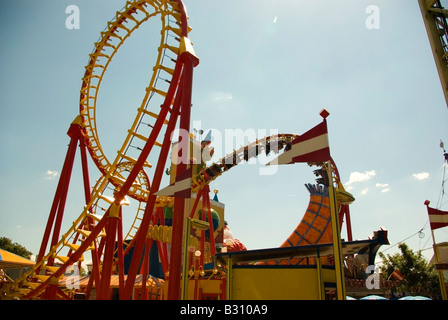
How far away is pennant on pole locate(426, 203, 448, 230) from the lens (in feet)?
35.3

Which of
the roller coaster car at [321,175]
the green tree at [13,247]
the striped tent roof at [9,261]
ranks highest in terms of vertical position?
the roller coaster car at [321,175]

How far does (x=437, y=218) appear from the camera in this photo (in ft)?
35.5

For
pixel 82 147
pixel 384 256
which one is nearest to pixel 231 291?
pixel 82 147

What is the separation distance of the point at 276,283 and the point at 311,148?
3608 mm

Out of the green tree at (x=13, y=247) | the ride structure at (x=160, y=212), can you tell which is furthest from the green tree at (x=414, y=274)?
the green tree at (x=13, y=247)

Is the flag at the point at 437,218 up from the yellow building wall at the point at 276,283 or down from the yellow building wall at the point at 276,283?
up

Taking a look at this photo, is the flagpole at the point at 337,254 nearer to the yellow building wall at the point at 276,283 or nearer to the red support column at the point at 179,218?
the yellow building wall at the point at 276,283

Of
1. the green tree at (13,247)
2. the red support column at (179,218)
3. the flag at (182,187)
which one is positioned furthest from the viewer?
the green tree at (13,247)

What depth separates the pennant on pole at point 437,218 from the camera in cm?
1075

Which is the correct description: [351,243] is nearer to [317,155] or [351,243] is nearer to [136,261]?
[317,155]

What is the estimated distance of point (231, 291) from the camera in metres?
7.67

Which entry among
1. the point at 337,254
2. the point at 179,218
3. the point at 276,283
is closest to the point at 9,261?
the point at 179,218

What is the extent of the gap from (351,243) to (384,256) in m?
31.7

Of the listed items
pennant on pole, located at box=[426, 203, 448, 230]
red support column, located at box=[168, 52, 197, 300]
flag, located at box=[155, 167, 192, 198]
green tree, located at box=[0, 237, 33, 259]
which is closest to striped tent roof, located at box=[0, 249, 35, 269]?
red support column, located at box=[168, 52, 197, 300]
